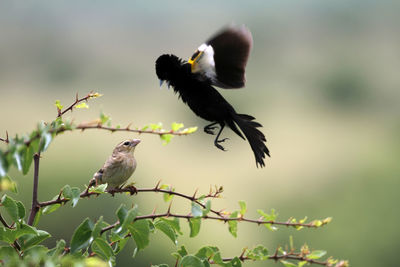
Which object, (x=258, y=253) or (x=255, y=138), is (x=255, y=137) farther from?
(x=258, y=253)

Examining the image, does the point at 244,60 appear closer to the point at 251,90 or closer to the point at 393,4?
the point at 251,90

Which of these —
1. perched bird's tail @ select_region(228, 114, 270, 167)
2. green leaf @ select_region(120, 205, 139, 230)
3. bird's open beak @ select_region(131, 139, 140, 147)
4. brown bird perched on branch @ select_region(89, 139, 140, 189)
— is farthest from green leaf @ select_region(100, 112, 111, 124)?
bird's open beak @ select_region(131, 139, 140, 147)

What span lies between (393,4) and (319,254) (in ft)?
288

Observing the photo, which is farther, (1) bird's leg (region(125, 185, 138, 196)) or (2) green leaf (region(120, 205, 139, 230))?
(1) bird's leg (region(125, 185, 138, 196))

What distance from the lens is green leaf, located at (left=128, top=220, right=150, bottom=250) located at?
1.91 meters

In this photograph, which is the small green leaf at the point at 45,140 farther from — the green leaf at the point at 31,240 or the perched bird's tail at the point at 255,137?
the perched bird's tail at the point at 255,137

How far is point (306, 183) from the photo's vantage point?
136 ft

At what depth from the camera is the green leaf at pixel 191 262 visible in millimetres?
1947

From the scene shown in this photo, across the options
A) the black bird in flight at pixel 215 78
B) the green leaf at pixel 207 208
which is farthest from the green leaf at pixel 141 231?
the black bird in flight at pixel 215 78

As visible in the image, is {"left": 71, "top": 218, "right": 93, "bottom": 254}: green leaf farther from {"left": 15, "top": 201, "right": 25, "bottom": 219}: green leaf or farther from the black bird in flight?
the black bird in flight

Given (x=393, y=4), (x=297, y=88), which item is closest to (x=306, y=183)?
(x=297, y=88)

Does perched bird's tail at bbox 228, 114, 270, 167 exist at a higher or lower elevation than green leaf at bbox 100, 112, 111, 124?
higher

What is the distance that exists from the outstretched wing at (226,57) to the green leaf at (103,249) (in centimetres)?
101

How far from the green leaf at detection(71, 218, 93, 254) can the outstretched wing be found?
105cm
